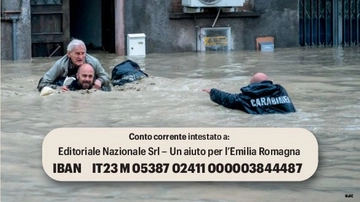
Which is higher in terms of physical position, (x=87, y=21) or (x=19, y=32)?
(x=87, y=21)

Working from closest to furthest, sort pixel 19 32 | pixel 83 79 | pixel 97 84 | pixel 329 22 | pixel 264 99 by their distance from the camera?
pixel 264 99 < pixel 83 79 < pixel 97 84 < pixel 19 32 < pixel 329 22

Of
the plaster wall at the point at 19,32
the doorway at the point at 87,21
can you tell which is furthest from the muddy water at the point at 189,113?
the doorway at the point at 87,21

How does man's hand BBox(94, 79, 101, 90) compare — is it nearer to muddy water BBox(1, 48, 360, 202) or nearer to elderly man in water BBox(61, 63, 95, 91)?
elderly man in water BBox(61, 63, 95, 91)

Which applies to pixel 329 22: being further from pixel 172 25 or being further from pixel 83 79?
pixel 83 79

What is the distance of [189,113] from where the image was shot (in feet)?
33.4

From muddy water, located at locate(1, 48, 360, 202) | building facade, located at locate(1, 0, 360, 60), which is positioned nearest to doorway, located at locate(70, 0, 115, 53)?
building facade, located at locate(1, 0, 360, 60)

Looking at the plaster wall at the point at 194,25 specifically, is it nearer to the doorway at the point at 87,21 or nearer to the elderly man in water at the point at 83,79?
the doorway at the point at 87,21

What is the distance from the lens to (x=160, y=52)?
63.7 feet

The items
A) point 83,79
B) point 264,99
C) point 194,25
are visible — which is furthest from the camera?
point 194,25

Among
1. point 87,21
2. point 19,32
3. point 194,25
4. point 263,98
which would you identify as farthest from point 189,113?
point 87,21

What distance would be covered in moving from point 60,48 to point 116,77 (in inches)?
236

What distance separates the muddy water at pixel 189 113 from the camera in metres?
5.99

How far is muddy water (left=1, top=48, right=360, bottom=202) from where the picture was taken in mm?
5992

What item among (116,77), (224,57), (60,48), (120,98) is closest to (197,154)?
(120,98)
